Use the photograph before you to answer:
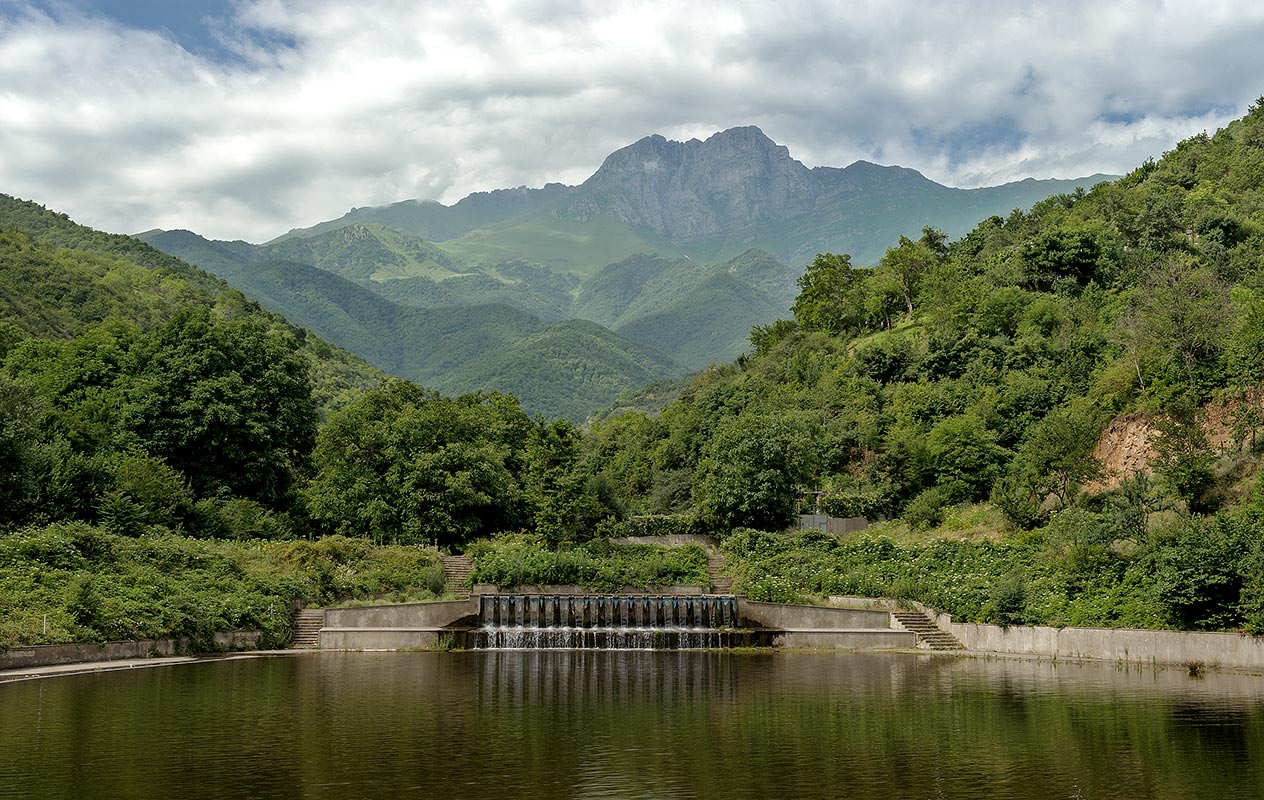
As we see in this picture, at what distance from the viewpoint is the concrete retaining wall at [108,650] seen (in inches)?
984

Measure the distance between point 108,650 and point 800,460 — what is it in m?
30.6

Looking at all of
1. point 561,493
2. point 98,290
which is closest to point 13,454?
point 561,493

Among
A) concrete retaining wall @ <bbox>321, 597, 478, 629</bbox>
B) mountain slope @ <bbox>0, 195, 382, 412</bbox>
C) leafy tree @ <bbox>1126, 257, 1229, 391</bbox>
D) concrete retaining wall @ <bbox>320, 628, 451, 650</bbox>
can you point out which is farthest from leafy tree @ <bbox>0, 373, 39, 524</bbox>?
leafy tree @ <bbox>1126, 257, 1229, 391</bbox>

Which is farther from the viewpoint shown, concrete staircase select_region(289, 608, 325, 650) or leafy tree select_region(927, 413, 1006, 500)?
leafy tree select_region(927, 413, 1006, 500)

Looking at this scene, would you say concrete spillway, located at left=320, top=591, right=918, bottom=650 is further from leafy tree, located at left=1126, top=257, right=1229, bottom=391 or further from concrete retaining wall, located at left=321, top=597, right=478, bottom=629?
leafy tree, located at left=1126, top=257, right=1229, bottom=391

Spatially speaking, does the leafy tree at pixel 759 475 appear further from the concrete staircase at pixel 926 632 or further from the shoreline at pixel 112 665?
the shoreline at pixel 112 665

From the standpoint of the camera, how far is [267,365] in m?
53.2

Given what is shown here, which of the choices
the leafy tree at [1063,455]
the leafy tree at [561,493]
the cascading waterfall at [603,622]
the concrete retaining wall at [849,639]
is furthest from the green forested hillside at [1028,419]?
the leafy tree at [561,493]

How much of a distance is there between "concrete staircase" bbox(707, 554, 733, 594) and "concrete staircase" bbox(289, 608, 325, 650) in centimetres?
1525

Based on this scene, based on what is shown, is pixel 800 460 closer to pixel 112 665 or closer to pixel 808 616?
pixel 808 616

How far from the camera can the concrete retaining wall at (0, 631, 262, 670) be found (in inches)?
984

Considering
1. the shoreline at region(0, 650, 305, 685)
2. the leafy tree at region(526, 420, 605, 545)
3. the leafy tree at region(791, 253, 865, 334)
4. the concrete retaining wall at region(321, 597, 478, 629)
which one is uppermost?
the leafy tree at region(791, 253, 865, 334)

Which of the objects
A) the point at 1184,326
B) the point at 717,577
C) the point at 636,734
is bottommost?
the point at 636,734

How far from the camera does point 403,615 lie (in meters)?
36.1
